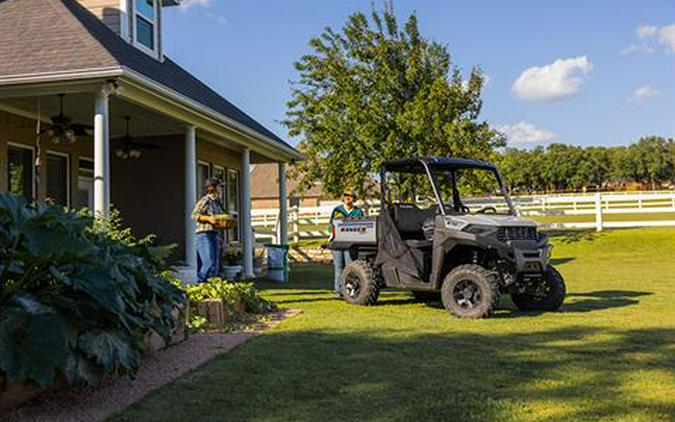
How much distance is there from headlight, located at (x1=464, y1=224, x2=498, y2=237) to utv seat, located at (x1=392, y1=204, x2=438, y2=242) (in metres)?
1.01

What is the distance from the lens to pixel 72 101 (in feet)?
34.2

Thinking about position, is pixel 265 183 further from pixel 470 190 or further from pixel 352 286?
pixel 352 286

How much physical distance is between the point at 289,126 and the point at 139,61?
12498 mm

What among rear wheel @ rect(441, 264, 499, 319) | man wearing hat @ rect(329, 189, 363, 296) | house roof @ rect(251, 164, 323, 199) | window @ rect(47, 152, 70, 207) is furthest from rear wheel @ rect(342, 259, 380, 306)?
house roof @ rect(251, 164, 323, 199)

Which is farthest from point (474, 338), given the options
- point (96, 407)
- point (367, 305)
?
point (96, 407)

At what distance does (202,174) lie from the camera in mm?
15812

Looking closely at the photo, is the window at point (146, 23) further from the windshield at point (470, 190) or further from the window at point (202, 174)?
the windshield at point (470, 190)

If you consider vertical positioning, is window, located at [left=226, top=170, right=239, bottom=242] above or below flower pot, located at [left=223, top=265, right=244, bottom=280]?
above

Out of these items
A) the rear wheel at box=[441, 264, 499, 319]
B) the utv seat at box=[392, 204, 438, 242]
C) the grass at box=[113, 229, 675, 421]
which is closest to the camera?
the grass at box=[113, 229, 675, 421]

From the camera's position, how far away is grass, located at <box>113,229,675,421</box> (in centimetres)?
410

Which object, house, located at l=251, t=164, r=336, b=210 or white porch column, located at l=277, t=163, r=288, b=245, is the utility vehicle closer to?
white porch column, located at l=277, t=163, r=288, b=245

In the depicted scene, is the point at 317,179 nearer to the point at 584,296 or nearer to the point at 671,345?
the point at 584,296

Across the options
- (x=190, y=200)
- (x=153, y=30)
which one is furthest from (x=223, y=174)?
(x=190, y=200)

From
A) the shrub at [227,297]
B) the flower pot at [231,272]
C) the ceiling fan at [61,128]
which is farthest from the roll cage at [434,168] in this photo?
the ceiling fan at [61,128]
